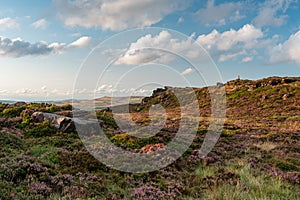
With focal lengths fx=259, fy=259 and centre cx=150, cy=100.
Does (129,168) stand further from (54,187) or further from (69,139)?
(69,139)

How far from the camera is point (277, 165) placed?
43.0 feet

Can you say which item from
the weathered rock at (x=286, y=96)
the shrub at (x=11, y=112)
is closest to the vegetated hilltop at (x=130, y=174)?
the shrub at (x=11, y=112)

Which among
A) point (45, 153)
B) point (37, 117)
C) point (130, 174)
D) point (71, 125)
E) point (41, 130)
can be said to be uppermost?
point (37, 117)

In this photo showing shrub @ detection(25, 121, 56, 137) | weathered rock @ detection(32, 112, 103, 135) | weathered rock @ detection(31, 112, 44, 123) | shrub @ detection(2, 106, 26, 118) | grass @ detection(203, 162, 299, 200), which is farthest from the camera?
shrub @ detection(2, 106, 26, 118)

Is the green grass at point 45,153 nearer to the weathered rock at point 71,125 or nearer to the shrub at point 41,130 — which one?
the shrub at point 41,130

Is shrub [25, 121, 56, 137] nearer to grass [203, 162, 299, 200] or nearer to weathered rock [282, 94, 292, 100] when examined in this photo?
grass [203, 162, 299, 200]

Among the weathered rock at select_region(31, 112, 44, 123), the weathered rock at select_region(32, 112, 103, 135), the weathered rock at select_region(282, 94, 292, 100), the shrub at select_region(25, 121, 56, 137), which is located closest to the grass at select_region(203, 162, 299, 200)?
the weathered rock at select_region(32, 112, 103, 135)

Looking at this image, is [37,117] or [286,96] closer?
[37,117]

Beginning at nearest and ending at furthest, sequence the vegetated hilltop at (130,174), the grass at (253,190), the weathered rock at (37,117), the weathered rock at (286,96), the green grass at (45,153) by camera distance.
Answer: the grass at (253,190)
the vegetated hilltop at (130,174)
the green grass at (45,153)
the weathered rock at (37,117)
the weathered rock at (286,96)

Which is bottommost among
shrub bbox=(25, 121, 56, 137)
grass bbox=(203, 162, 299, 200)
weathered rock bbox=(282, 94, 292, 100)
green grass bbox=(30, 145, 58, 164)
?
grass bbox=(203, 162, 299, 200)

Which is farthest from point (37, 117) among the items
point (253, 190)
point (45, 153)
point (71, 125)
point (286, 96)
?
point (286, 96)

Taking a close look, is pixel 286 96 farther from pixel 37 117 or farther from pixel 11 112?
pixel 11 112

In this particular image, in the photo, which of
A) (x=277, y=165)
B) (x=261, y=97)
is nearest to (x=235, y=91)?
(x=261, y=97)

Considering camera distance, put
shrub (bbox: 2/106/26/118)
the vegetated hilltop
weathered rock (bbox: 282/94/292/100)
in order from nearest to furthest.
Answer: the vegetated hilltop, shrub (bbox: 2/106/26/118), weathered rock (bbox: 282/94/292/100)
